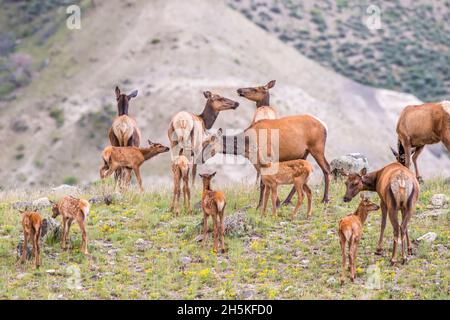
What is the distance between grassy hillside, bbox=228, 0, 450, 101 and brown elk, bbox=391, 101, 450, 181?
188ft

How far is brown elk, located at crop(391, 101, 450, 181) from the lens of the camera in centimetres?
1906

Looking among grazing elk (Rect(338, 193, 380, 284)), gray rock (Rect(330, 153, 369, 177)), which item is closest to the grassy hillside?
gray rock (Rect(330, 153, 369, 177))

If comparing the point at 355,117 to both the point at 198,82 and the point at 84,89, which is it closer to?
the point at 198,82

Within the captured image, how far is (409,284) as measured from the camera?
14172 millimetres

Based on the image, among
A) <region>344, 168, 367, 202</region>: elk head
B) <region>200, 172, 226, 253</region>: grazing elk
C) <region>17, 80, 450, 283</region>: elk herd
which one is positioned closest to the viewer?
<region>17, 80, 450, 283</region>: elk herd

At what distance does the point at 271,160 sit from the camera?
18750mm

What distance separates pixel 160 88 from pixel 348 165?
46.0 m

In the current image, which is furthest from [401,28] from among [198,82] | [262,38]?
[198,82]

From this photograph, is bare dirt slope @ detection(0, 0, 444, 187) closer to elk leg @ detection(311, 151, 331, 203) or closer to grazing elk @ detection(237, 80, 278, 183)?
grazing elk @ detection(237, 80, 278, 183)

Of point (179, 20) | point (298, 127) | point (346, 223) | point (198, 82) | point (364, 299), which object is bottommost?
point (364, 299)

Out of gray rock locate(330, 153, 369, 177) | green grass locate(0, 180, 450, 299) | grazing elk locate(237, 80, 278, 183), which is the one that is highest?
grazing elk locate(237, 80, 278, 183)

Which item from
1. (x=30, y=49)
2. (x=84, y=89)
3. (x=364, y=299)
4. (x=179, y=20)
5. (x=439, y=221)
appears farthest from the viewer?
(x=30, y=49)

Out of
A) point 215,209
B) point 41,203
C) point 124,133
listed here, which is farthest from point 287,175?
point 124,133

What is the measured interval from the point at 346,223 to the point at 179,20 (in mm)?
63192
